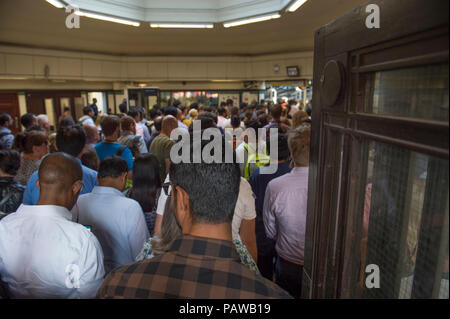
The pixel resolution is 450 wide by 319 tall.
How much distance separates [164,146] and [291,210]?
2.02m

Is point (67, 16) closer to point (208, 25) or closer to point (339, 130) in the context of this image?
point (208, 25)

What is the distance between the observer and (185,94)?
430 inches

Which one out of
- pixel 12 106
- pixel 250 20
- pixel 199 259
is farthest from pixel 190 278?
pixel 12 106

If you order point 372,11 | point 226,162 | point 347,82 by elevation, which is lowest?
point 226,162

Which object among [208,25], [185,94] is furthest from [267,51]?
[208,25]

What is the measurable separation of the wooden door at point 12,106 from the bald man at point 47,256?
754 centimetres

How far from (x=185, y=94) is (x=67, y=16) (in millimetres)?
6005

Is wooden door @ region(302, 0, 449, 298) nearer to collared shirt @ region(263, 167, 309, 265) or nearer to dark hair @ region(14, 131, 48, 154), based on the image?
collared shirt @ region(263, 167, 309, 265)

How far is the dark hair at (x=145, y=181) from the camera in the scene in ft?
7.47

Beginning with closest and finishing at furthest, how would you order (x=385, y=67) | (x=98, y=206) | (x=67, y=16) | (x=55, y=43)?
(x=385, y=67) < (x=98, y=206) < (x=67, y=16) < (x=55, y=43)

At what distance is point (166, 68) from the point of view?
10055mm

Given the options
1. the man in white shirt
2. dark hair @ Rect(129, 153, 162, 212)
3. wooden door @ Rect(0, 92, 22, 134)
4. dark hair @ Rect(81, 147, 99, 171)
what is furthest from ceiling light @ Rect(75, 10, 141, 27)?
the man in white shirt

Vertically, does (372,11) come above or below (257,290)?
above

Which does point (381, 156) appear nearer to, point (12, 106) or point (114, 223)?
point (114, 223)
